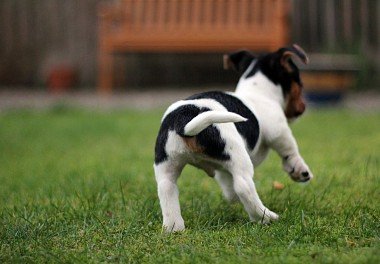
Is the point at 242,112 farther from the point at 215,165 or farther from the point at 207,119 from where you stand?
the point at 207,119

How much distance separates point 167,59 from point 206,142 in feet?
29.0

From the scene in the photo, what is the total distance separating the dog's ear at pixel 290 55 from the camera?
378cm

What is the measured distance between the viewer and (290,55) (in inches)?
152

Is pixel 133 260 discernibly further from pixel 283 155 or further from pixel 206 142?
pixel 283 155

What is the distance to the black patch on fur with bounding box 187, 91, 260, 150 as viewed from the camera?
3.45m

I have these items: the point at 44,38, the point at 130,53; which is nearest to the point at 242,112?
the point at 130,53

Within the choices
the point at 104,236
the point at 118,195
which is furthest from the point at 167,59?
the point at 104,236

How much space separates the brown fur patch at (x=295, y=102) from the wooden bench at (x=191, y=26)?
6016mm

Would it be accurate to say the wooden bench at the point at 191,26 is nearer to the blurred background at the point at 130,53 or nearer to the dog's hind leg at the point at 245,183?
the blurred background at the point at 130,53

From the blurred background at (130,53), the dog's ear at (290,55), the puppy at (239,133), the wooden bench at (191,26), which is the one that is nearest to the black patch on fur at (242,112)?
the puppy at (239,133)

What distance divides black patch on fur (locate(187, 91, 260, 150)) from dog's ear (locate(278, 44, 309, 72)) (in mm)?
A: 439

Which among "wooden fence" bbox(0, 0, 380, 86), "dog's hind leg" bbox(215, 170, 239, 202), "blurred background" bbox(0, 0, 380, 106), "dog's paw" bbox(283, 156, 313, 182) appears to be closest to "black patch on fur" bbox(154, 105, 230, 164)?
"dog's hind leg" bbox(215, 170, 239, 202)

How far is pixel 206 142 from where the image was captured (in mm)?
3152

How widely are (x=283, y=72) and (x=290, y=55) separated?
0.42 ft
